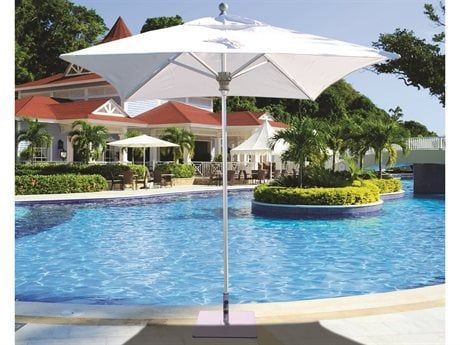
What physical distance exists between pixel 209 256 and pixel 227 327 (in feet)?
17.5

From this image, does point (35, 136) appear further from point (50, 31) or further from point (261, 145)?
point (50, 31)

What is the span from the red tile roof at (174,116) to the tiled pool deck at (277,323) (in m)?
25.5

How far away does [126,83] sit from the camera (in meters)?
→ 5.49

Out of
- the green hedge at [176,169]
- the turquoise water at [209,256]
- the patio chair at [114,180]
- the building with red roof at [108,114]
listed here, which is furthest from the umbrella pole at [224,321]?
the building with red roof at [108,114]

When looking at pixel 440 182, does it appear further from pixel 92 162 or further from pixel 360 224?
pixel 92 162

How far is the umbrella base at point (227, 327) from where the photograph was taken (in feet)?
14.8

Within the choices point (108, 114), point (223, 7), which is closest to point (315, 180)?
point (223, 7)

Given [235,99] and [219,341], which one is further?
[235,99]

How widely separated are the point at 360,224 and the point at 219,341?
10397 millimetres

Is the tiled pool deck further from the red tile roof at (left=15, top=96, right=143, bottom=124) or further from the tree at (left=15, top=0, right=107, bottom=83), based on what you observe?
the tree at (left=15, top=0, right=107, bottom=83)

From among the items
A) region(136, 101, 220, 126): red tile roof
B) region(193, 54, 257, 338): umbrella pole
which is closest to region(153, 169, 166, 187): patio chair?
region(136, 101, 220, 126): red tile roof

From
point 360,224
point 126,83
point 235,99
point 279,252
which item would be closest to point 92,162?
point 360,224

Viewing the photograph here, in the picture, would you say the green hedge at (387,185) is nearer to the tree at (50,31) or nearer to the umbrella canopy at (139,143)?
the umbrella canopy at (139,143)

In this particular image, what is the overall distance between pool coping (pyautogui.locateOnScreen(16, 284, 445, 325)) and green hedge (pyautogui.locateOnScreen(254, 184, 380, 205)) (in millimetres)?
9901
